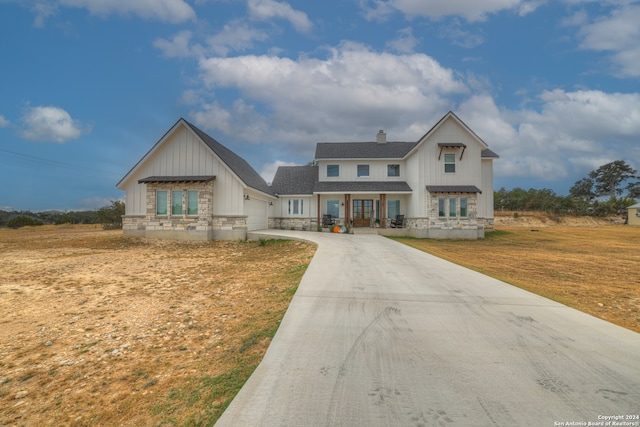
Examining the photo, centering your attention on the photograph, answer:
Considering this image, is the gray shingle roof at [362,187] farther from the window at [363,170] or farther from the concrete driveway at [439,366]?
the concrete driveway at [439,366]

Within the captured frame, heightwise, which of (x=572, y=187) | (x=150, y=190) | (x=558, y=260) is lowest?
(x=558, y=260)

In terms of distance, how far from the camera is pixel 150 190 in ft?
62.7

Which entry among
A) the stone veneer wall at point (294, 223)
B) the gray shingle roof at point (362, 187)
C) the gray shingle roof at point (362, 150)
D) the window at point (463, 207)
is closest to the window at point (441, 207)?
the window at point (463, 207)

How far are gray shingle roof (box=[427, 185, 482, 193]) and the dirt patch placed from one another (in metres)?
15.1

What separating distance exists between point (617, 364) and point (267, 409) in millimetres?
3701

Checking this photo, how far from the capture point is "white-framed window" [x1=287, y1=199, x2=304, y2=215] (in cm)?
2556

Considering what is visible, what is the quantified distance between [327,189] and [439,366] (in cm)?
2060

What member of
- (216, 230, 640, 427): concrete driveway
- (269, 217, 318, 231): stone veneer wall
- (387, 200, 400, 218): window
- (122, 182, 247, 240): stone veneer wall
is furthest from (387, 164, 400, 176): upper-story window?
(216, 230, 640, 427): concrete driveway

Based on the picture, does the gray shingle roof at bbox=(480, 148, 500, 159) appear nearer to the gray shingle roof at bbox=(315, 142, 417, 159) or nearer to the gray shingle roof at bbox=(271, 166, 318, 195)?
the gray shingle roof at bbox=(315, 142, 417, 159)

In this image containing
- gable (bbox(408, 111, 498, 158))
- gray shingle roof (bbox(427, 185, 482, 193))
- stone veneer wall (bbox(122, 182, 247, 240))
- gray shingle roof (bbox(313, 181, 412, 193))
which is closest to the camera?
stone veneer wall (bbox(122, 182, 247, 240))

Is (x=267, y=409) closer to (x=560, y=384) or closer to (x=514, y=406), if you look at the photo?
(x=514, y=406)

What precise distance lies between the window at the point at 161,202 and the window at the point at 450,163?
1979 centimetres

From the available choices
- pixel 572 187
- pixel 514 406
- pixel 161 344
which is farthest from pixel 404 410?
pixel 572 187

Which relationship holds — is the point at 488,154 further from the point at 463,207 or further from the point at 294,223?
the point at 294,223
